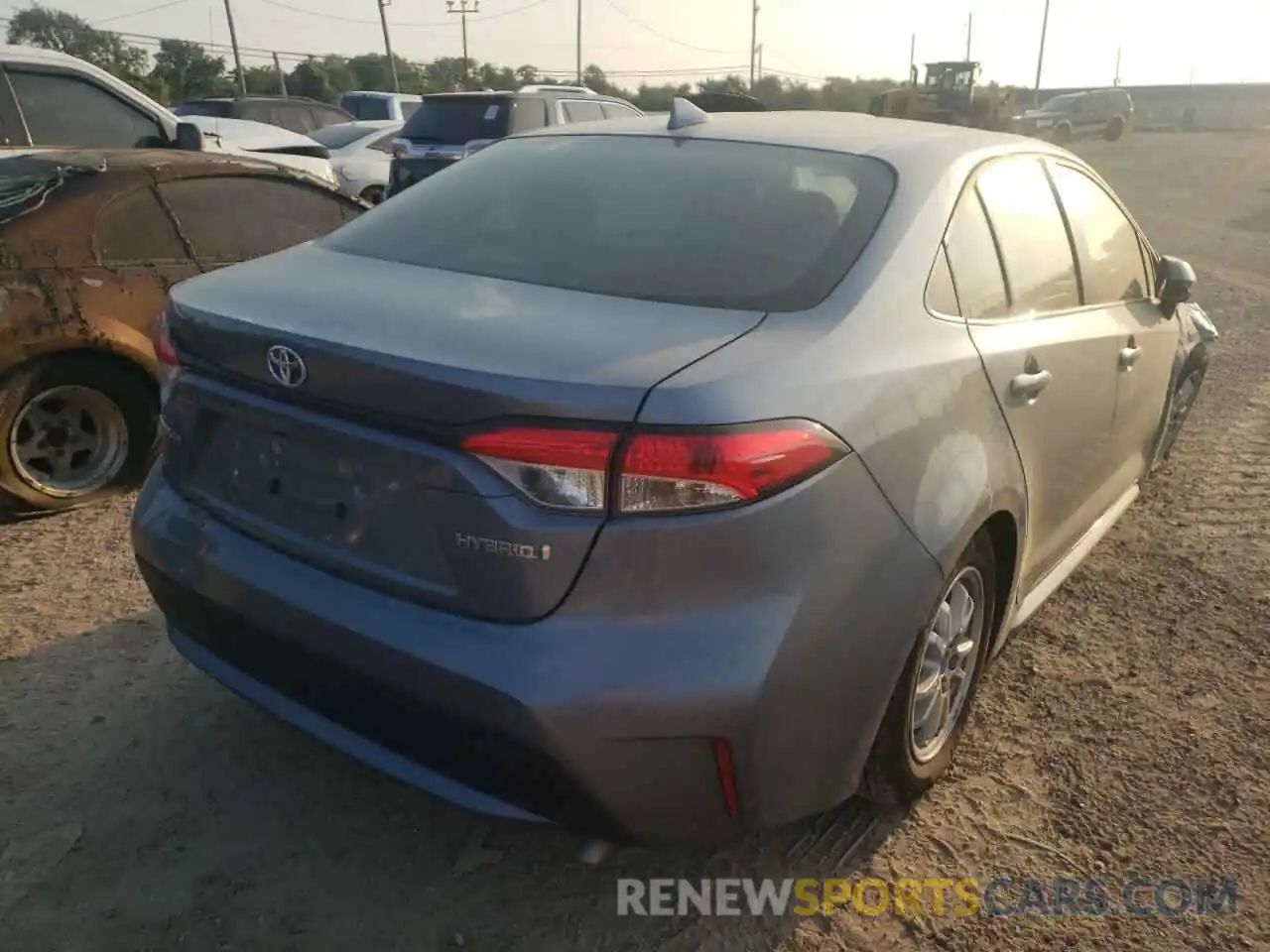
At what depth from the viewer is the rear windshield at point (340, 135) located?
14.2 meters

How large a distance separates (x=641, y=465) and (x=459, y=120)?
36.0ft

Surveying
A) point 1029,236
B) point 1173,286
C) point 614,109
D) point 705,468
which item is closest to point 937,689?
point 705,468

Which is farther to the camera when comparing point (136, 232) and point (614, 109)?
point (614, 109)

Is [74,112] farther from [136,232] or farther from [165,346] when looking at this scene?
[165,346]

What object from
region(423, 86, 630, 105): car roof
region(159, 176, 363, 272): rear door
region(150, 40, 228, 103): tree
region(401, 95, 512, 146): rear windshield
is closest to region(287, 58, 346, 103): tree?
region(150, 40, 228, 103): tree

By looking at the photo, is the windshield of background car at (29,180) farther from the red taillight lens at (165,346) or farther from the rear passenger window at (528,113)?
the rear passenger window at (528,113)

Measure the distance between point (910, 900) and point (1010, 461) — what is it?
1045 millimetres

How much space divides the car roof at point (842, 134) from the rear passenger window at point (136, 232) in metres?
2.05

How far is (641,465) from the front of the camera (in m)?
1.77

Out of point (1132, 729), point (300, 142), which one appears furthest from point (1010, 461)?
point (300, 142)

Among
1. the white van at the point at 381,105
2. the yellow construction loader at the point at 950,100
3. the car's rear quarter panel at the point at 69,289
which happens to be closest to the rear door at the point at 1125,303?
the car's rear quarter panel at the point at 69,289

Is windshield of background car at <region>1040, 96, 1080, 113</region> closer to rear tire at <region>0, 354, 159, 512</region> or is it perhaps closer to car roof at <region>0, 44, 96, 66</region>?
car roof at <region>0, 44, 96, 66</region>

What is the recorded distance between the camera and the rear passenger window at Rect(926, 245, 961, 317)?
2373 millimetres

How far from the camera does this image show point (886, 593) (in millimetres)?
2062
